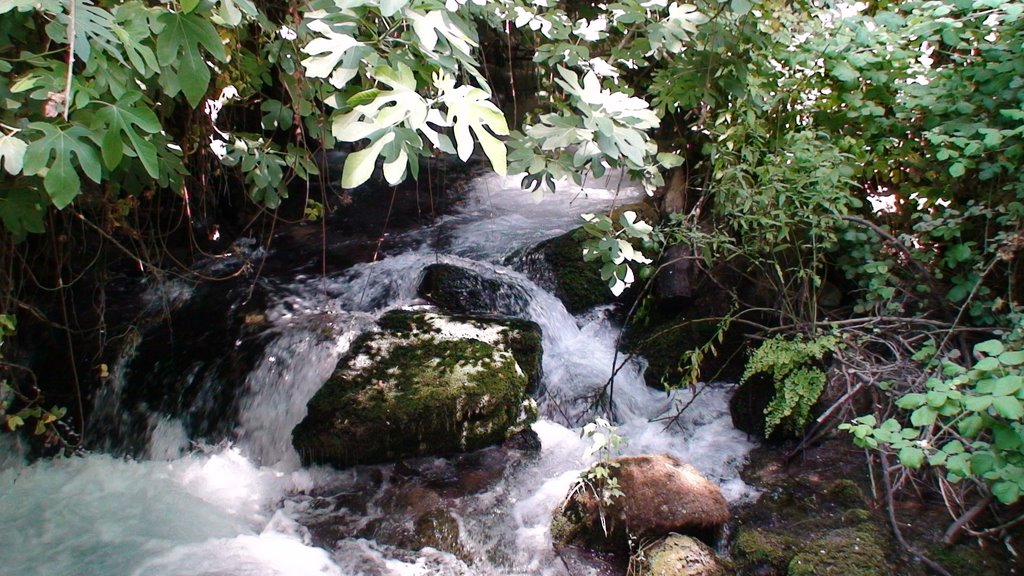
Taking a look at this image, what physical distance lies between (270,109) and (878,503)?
3.07 m

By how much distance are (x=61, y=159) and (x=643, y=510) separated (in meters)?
2.45

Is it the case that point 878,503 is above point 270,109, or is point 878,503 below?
below

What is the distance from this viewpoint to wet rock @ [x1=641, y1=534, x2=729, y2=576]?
2.65 m

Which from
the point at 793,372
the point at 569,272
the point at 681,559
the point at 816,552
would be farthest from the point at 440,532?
the point at 569,272

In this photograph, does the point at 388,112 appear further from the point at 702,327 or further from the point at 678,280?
the point at 678,280

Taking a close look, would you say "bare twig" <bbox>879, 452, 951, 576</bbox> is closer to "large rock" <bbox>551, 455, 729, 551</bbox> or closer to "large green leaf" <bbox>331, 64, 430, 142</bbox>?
"large rock" <bbox>551, 455, 729, 551</bbox>

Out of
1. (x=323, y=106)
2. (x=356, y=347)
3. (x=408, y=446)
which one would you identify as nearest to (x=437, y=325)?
(x=356, y=347)

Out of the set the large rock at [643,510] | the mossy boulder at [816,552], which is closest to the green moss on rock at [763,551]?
the mossy boulder at [816,552]

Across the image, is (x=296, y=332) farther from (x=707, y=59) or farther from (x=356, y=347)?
(x=707, y=59)

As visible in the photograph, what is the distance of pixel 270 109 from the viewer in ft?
9.16

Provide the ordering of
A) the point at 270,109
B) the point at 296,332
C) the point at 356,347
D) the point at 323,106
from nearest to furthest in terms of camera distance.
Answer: the point at 270,109 < the point at 323,106 < the point at 356,347 < the point at 296,332

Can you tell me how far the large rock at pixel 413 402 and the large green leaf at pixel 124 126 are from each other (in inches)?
76.7

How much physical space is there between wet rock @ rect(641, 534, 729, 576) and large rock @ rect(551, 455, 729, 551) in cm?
8

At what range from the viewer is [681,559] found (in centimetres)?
269
